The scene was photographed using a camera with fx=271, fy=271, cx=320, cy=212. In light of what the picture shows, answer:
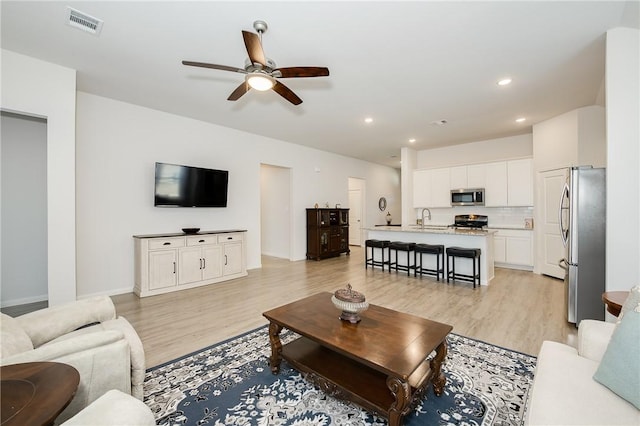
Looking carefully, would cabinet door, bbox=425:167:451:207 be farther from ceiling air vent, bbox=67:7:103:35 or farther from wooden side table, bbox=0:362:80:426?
wooden side table, bbox=0:362:80:426

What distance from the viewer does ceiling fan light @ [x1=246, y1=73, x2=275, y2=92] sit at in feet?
8.29

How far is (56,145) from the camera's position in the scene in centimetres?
317

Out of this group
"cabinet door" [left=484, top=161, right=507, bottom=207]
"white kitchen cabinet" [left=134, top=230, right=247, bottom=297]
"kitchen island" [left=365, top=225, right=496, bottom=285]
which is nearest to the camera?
"white kitchen cabinet" [left=134, top=230, right=247, bottom=297]

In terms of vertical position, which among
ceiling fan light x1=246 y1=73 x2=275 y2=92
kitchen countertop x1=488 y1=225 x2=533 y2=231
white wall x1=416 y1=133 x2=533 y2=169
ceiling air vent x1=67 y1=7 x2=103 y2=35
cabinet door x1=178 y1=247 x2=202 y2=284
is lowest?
cabinet door x1=178 y1=247 x2=202 y2=284

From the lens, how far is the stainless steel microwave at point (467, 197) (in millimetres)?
6352

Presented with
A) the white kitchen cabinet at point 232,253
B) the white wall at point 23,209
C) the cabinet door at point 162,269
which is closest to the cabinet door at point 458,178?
the white kitchen cabinet at point 232,253

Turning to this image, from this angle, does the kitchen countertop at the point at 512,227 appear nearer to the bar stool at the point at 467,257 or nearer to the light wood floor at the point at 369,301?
the light wood floor at the point at 369,301

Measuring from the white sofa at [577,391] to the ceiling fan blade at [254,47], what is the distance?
277 centimetres

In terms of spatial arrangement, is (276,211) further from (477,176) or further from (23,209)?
(477,176)

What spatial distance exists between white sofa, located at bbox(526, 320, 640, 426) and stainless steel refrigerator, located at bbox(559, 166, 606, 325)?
172cm

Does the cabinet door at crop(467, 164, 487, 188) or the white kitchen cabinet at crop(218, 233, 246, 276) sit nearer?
the white kitchen cabinet at crop(218, 233, 246, 276)

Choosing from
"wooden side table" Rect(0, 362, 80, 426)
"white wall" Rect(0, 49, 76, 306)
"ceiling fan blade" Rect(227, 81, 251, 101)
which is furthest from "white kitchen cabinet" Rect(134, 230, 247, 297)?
"wooden side table" Rect(0, 362, 80, 426)

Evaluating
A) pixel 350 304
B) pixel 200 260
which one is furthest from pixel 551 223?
pixel 200 260

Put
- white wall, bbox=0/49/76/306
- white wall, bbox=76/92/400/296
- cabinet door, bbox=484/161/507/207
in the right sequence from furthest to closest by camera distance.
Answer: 1. cabinet door, bbox=484/161/507/207
2. white wall, bbox=76/92/400/296
3. white wall, bbox=0/49/76/306
